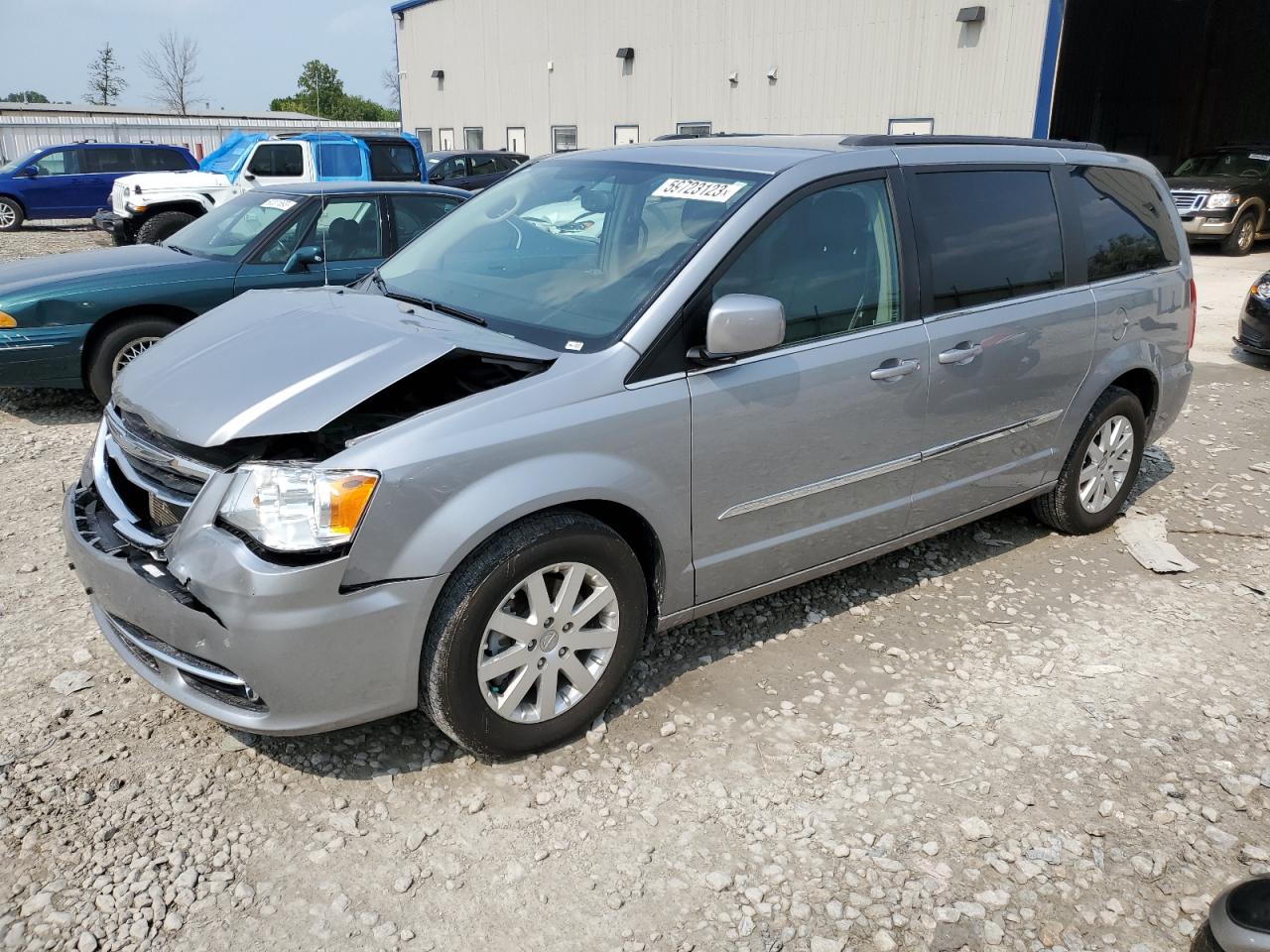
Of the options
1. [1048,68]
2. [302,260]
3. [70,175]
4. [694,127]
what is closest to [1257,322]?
[1048,68]

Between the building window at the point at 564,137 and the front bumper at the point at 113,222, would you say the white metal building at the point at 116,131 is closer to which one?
the building window at the point at 564,137

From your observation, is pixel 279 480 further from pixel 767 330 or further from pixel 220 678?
pixel 767 330

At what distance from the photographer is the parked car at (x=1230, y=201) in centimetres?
1597

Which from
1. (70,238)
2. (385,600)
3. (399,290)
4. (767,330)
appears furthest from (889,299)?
(70,238)

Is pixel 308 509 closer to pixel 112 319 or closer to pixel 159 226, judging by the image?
pixel 112 319

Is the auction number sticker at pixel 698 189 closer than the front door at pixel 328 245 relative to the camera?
Yes

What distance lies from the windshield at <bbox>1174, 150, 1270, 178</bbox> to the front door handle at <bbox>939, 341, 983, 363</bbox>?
53.9 feet

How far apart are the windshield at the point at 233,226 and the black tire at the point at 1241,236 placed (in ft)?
50.0

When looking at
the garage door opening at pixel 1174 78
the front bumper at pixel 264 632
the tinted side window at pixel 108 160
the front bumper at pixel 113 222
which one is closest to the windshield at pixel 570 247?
the front bumper at pixel 264 632

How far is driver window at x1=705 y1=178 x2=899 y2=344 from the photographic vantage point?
11.0 feet

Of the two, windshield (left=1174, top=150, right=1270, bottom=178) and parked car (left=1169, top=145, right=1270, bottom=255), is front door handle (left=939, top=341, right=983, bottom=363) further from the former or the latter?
windshield (left=1174, top=150, right=1270, bottom=178)

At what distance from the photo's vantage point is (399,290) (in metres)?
3.84

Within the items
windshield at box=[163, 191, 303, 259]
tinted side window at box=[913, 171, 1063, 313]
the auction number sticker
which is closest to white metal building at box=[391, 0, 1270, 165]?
windshield at box=[163, 191, 303, 259]

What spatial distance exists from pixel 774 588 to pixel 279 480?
187 cm
